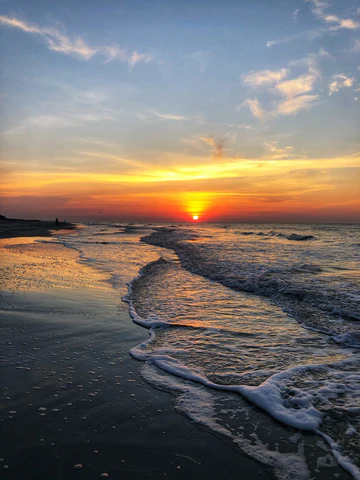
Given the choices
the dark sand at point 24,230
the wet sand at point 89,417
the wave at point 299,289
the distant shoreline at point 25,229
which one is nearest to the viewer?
the wet sand at point 89,417

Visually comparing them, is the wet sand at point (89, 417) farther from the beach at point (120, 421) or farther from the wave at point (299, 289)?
the wave at point (299, 289)

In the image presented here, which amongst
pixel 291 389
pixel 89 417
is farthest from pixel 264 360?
pixel 89 417

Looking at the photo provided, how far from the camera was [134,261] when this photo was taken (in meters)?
20.7

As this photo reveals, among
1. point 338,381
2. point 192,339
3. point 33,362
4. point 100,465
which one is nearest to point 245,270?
point 192,339

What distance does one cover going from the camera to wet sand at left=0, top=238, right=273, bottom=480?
3.27 meters

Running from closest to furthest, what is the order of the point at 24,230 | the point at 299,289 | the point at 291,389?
1. the point at 291,389
2. the point at 299,289
3. the point at 24,230

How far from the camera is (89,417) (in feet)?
13.3

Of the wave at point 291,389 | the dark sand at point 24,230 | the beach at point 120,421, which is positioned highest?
the dark sand at point 24,230

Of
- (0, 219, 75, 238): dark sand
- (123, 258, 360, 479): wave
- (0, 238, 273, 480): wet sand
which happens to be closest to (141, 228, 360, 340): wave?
(123, 258, 360, 479): wave

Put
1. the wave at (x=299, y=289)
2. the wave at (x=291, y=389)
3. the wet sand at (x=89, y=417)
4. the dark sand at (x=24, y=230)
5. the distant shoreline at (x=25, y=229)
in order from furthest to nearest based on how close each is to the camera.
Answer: the distant shoreline at (x=25, y=229) < the dark sand at (x=24, y=230) < the wave at (x=299, y=289) < the wave at (x=291, y=389) < the wet sand at (x=89, y=417)

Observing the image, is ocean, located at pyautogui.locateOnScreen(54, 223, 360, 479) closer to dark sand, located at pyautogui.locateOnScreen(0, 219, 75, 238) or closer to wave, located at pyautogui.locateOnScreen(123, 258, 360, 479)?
wave, located at pyautogui.locateOnScreen(123, 258, 360, 479)

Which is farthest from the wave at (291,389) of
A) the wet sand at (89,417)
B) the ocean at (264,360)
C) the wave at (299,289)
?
the wave at (299,289)

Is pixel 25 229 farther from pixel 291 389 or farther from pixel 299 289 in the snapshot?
pixel 291 389

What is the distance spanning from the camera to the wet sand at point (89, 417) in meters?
3.27
